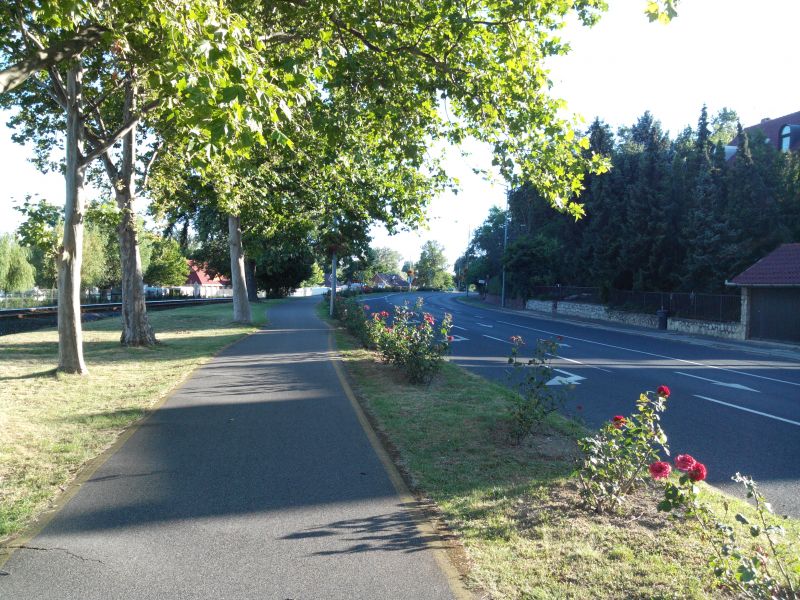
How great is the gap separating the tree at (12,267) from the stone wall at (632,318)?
40.0m

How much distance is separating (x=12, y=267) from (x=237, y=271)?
3044 cm

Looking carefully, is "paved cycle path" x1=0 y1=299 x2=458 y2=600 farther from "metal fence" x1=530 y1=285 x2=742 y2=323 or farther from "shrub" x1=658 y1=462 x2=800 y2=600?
"metal fence" x1=530 y1=285 x2=742 y2=323

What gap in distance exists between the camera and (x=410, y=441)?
7.22 meters

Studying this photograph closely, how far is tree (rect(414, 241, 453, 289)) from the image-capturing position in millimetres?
151500

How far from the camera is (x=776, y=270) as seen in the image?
26359 mm

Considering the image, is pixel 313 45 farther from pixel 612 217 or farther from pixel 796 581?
pixel 612 217

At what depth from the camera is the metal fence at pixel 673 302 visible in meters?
29.3

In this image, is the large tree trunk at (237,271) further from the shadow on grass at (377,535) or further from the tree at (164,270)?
the tree at (164,270)

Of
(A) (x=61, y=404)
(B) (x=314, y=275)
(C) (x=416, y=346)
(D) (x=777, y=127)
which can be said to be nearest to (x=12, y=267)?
(A) (x=61, y=404)

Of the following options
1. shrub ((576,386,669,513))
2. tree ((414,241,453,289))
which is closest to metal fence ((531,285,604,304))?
shrub ((576,386,669,513))

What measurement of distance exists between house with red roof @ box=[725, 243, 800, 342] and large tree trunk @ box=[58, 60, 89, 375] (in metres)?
25.2

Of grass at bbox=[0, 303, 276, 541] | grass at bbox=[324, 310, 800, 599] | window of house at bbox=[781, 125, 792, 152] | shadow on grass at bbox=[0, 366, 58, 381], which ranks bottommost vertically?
grass at bbox=[324, 310, 800, 599]

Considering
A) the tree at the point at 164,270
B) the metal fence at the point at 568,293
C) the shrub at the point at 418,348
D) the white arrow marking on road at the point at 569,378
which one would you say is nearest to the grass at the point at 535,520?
the shrub at the point at 418,348

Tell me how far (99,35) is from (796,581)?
Result: 9.64m
